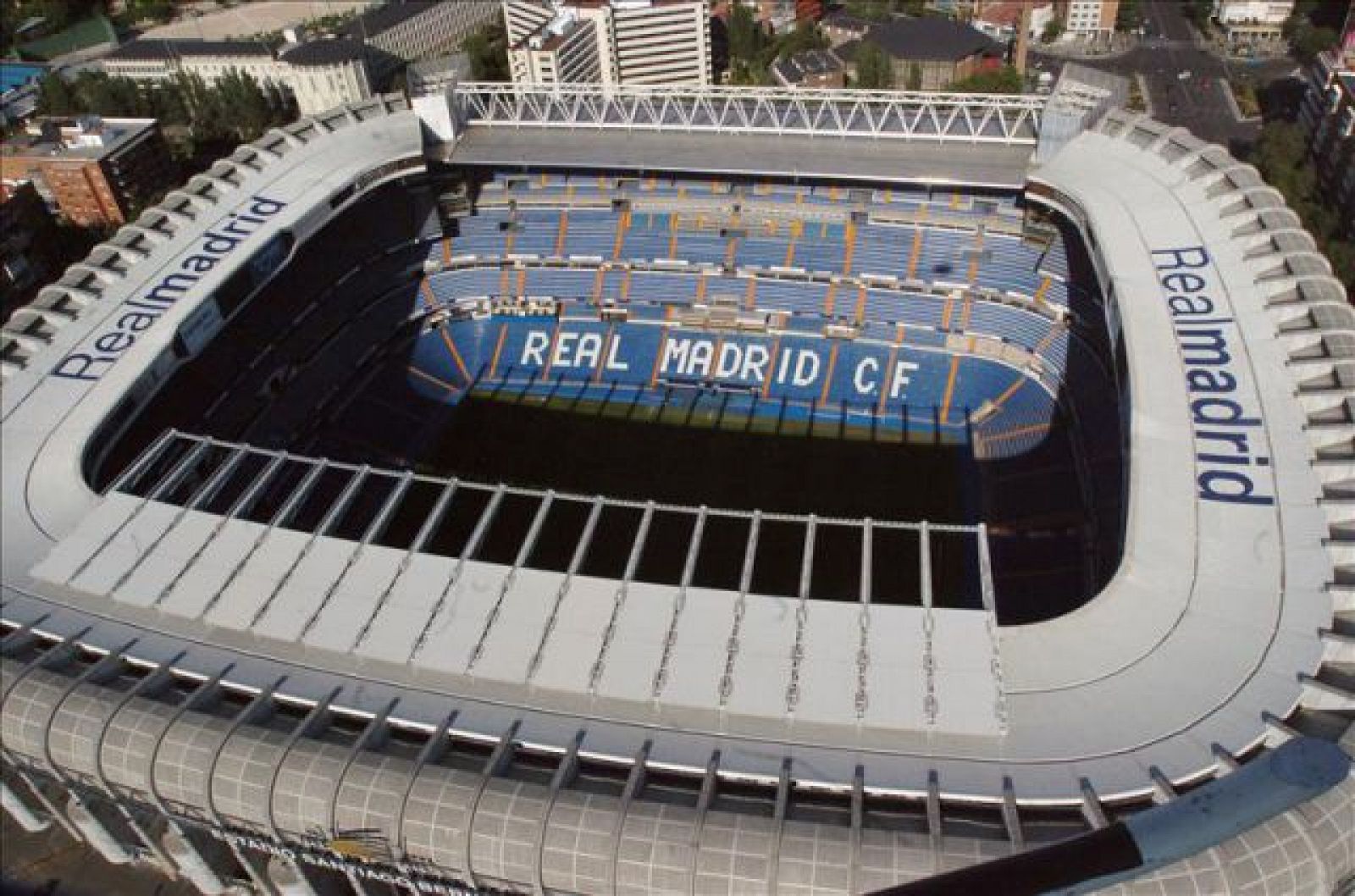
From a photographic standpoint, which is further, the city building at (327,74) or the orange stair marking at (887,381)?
the city building at (327,74)

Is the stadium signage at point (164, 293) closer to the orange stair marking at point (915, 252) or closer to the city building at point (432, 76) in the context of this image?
the city building at point (432, 76)

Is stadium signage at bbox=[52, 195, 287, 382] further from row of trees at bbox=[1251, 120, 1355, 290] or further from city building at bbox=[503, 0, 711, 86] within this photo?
row of trees at bbox=[1251, 120, 1355, 290]

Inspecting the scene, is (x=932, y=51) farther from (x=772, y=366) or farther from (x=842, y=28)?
(x=772, y=366)

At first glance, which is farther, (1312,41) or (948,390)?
(1312,41)

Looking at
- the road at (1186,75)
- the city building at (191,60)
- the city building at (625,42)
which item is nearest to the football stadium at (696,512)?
the city building at (625,42)

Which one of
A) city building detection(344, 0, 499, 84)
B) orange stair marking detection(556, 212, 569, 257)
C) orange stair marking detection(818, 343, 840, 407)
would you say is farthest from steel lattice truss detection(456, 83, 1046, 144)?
city building detection(344, 0, 499, 84)

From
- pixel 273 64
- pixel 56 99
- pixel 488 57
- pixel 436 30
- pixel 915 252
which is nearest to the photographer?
pixel 915 252

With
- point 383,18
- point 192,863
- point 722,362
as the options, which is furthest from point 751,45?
point 192,863
